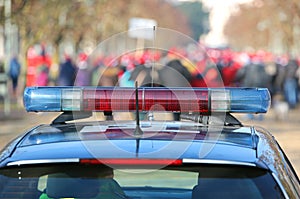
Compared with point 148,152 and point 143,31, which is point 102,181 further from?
point 143,31

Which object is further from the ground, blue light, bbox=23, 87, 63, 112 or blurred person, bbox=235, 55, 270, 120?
blurred person, bbox=235, 55, 270, 120

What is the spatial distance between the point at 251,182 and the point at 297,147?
11694mm

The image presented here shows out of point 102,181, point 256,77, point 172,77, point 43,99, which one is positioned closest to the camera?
point 102,181

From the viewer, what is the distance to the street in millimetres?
15504

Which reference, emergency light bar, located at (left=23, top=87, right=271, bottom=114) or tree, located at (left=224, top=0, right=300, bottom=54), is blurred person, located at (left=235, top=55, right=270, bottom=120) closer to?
tree, located at (left=224, top=0, right=300, bottom=54)

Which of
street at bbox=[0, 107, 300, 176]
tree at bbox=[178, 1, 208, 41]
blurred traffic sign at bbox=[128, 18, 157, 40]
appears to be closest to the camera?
blurred traffic sign at bbox=[128, 18, 157, 40]

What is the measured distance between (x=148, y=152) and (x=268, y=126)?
17.2m

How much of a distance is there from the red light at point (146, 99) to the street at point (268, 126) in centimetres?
784

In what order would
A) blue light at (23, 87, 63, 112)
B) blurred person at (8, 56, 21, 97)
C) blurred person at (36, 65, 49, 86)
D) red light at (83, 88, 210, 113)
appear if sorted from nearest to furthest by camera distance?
red light at (83, 88, 210, 113)
blue light at (23, 87, 63, 112)
blurred person at (36, 65, 49, 86)
blurred person at (8, 56, 21, 97)

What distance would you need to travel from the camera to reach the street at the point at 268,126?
50.9ft

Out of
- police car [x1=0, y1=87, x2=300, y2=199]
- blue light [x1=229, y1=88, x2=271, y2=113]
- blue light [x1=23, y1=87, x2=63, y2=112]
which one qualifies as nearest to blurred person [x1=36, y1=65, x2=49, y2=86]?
blue light [x1=23, y1=87, x2=63, y2=112]

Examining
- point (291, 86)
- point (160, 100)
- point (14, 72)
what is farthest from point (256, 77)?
point (160, 100)

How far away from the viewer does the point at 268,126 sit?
816 inches

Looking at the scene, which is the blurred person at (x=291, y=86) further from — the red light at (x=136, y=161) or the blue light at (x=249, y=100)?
the red light at (x=136, y=161)
